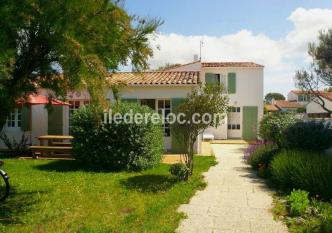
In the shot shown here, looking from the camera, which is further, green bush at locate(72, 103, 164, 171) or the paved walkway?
green bush at locate(72, 103, 164, 171)

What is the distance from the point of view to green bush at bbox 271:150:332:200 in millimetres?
8477

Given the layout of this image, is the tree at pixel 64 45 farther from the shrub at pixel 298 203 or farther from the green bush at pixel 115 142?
the green bush at pixel 115 142

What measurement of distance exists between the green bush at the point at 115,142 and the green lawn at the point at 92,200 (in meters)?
0.54

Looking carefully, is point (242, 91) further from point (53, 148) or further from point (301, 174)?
point (301, 174)

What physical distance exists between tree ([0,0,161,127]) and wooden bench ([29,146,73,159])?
8.11 metres

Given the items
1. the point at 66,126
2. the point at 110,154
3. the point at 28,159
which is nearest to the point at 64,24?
the point at 110,154

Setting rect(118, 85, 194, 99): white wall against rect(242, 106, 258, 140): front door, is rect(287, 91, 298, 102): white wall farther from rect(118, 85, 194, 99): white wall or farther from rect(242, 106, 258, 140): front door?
rect(118, 85, 194, 99): white wall

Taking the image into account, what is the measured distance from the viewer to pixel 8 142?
17.7m

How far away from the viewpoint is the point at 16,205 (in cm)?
851

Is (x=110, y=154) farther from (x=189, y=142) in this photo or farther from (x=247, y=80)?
(x=247, y=80)

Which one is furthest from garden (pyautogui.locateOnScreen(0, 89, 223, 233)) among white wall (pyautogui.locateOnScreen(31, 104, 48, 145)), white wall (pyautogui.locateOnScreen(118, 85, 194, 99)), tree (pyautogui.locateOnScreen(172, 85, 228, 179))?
white wall (pyautogui.locateOnScreen(31, 104, 48, 145))

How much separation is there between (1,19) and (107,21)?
1.78 metres

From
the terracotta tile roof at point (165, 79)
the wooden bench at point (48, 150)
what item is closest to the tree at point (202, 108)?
the wooden bench at point (48, 150)

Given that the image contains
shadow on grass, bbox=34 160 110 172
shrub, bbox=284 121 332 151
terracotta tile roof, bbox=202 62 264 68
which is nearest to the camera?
shrub, bbox=284 121 332 151
